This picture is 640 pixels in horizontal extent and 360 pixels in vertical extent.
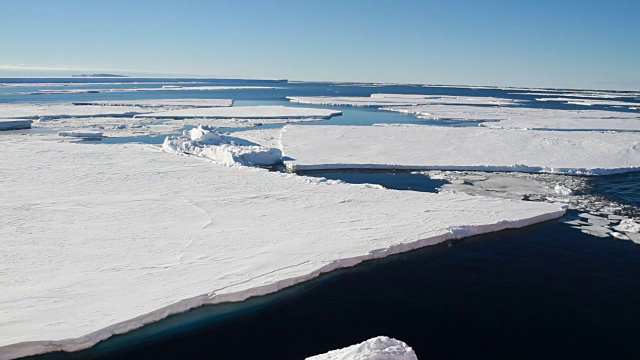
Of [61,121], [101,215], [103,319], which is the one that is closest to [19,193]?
[101,215]

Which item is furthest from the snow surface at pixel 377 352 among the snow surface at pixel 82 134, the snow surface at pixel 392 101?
the snow surface at pixel 392 101

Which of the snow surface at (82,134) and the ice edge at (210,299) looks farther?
the snow surface at (82,134)

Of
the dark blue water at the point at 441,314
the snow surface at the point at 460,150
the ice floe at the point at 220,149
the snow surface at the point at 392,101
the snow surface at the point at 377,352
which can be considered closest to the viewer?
the snow surface at the point at 377,352

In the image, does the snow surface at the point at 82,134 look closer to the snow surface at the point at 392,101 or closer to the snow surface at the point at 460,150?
the snow surface at the point at 460,150

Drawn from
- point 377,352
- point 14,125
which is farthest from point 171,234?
point 14,125

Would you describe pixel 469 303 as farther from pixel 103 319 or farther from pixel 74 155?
pixel 74 155

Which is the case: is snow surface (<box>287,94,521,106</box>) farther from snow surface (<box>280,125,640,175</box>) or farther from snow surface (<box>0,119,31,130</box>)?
snow surface (<box>0,119,31,130</box>)

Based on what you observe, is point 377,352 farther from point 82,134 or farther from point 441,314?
point 82,134
